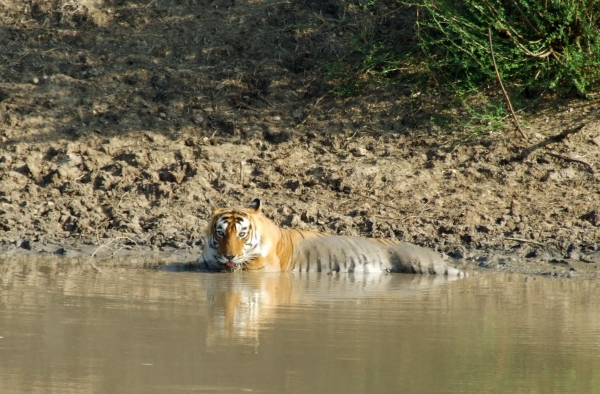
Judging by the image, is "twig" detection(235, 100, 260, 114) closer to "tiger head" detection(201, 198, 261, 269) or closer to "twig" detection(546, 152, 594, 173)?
"tiger head" detection(201, 198, 261, 269)

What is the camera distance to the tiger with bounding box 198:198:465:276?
9.02 metres

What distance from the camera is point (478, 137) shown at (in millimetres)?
11453

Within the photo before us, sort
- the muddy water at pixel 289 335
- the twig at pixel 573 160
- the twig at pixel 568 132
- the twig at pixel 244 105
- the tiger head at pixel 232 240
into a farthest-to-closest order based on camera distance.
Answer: the twig at pixel 244 105 < the twig at pixel 568 132 < the twig at pixel 573 160 < the tiger head at pixel 232 240 < the muddy water at pixel 289 335

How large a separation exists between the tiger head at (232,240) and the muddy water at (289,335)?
0.65 m

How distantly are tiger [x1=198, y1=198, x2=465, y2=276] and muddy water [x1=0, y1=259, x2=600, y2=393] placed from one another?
0.72 m

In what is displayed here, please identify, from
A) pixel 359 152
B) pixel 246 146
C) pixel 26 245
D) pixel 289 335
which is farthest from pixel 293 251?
pixel 289 335

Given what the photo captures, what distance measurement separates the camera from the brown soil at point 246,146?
10180 mm

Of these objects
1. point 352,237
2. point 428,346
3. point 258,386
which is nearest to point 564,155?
point 352,237

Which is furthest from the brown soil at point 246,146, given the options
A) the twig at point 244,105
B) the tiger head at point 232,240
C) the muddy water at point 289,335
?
the muddy water at point 289,335

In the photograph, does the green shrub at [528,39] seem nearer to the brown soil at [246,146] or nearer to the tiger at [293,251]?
the brown soil at [246,146]

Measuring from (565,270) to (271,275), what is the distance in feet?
9.07

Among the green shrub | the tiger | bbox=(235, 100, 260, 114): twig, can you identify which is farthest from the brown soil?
the tiger

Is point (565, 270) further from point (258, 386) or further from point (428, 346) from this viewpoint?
point (258, 386)

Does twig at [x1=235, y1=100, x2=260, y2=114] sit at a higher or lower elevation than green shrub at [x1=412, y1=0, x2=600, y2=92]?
lower
